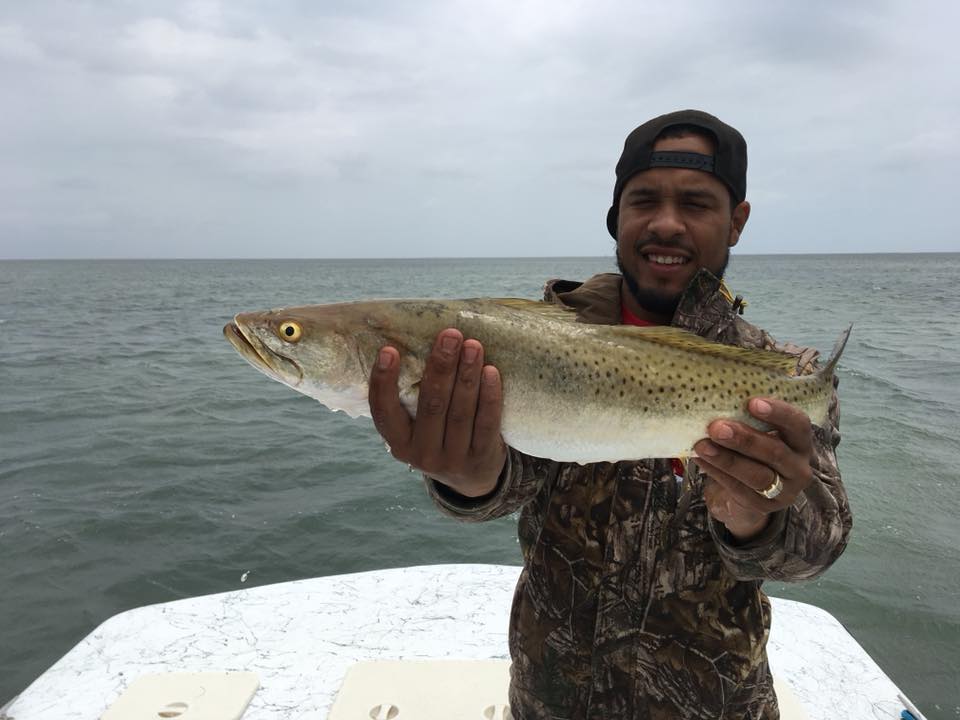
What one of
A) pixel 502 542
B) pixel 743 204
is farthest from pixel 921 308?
pixel 743 204

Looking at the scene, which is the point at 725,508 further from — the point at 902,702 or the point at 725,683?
the point at 902,702

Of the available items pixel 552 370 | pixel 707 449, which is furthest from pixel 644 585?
pixel 552 370

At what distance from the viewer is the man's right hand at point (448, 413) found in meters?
2.68

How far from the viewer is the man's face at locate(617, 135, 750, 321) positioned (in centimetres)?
315

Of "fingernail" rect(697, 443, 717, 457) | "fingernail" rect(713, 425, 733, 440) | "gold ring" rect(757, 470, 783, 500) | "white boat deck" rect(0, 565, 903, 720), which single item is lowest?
"white boat deck" rect(0, 565, 903, 720)

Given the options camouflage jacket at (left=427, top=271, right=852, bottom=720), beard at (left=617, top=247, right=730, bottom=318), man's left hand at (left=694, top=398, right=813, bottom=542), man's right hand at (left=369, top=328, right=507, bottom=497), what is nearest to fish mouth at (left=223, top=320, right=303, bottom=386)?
man's right hand at (left=369, top=328, right=507, bottom=497)

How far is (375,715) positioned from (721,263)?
3412 millimetres

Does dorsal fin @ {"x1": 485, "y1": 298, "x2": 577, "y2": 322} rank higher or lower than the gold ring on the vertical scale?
higher

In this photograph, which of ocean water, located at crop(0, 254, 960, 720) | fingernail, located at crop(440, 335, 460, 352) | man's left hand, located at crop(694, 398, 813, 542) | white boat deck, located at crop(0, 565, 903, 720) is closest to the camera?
man's left hand, located at crop(694, 398, 813, 542)

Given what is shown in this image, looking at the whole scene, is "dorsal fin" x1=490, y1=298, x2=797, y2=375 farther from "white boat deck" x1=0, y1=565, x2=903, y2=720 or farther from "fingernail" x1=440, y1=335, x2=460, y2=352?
"white boat deck" x1=0, y1=565, x2=903, y2=720

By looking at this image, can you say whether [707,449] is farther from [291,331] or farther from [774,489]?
[291,331]

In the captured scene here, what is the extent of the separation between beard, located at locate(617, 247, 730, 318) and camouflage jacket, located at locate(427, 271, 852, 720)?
0.82m

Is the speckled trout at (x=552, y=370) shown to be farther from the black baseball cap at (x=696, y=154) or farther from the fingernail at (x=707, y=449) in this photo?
the black baseball cap at (x=696, y=154)

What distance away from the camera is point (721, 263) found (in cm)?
334
